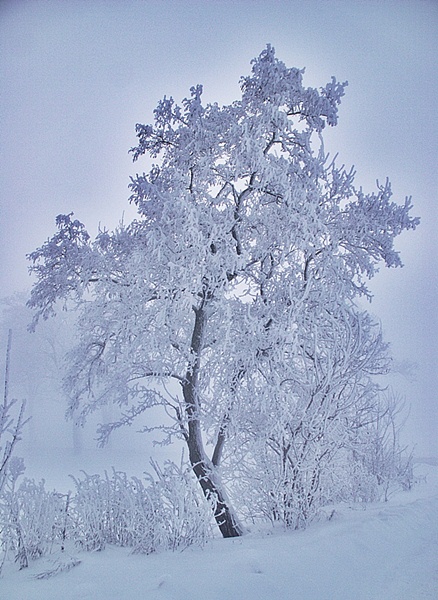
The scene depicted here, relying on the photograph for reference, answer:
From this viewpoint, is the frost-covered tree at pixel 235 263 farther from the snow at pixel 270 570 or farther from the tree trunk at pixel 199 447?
the snow at pixel 270 570

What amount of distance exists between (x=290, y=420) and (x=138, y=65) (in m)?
4.92

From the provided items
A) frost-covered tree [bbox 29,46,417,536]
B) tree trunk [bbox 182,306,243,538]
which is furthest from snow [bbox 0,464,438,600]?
frost-covered tree [bbox 29,46,417,536]

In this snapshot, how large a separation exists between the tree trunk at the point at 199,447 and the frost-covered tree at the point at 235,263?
0.02m

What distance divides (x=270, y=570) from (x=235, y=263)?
3506 mm

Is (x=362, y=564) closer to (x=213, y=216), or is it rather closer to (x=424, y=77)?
(x=213, y=216)

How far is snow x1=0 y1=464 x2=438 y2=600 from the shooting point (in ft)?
10.0

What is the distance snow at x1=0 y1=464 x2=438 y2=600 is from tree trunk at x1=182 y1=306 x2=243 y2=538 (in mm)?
996

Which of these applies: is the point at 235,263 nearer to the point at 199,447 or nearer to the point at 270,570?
the point at 199,447

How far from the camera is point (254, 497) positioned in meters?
5.61

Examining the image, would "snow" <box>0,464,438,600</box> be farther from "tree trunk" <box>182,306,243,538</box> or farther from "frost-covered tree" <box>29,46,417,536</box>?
"frost-covered tree" <box>29,46,417,536</box>

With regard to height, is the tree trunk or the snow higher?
the tree trunk

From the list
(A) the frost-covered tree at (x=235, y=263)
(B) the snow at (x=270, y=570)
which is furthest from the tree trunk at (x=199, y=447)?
(B) the snow at (x=270, y=570)

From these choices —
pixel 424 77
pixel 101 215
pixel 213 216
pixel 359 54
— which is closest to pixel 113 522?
pixel 213 216

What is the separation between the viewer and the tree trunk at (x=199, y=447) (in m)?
5.63
